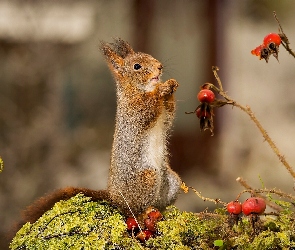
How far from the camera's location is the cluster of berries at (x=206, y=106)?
113 centimetres

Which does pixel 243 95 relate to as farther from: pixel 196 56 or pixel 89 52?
pixel 89 52

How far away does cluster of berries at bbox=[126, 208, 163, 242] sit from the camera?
113 centimetres

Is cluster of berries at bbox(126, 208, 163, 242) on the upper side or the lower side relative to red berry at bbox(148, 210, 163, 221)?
lower

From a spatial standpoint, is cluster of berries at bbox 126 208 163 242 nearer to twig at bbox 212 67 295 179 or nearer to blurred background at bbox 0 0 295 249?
twig at bbox 212 67 295 179

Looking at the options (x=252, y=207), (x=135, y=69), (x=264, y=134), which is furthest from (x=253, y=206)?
(x=135, y=69)

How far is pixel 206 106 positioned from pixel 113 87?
5.82 ft

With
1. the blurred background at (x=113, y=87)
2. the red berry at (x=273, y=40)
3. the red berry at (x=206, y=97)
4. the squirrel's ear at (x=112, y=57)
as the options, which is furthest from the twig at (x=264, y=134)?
the blurred background at (x=113, y=87)

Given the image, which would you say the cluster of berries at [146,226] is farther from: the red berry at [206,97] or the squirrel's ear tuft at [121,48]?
the squirrel's ear tuft at [121,48]

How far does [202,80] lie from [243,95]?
0.25 metres

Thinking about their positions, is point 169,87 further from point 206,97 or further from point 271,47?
point 271,47

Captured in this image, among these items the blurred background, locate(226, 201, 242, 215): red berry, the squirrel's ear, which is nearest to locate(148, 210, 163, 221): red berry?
locate(226, 201, 242, 215): red berry

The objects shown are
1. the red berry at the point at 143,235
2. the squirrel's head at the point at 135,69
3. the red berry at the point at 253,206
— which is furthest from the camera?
the squirrel's head at the point at 135,69

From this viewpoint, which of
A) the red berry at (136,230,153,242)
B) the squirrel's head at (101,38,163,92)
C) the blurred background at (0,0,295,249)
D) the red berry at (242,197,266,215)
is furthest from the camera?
the blurred background at (0,0,295,249)

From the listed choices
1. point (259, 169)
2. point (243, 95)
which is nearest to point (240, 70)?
point (243, 95)
